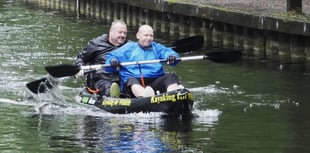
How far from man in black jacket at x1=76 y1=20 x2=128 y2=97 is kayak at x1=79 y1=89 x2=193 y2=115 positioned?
72 cm

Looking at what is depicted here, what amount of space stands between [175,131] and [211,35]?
12560 mm

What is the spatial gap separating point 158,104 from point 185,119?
56cm

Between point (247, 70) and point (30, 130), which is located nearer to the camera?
point (30, 130)

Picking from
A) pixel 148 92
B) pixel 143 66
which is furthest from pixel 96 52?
pixel 148 92

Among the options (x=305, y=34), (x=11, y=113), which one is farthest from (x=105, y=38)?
(x=305, y=34)

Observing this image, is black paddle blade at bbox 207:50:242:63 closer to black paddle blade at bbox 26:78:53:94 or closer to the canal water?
the canal water

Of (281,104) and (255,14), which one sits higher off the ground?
(255,14)

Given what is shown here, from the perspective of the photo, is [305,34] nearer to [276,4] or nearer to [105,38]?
[276,4]

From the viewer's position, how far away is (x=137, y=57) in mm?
17422

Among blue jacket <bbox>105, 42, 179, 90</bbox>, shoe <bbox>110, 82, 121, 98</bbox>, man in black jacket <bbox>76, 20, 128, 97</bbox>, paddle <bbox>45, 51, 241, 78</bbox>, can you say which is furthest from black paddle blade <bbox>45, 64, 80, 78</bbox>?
shoe <bbox>110, 82, 121, 98</bbox>

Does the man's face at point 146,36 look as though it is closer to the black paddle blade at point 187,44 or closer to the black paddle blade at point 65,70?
the black paddle blade at point 65,70

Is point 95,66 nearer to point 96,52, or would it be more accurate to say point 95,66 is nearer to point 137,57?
point 137,57

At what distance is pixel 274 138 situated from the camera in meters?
14.7

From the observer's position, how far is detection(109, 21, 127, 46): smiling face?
1788cm
